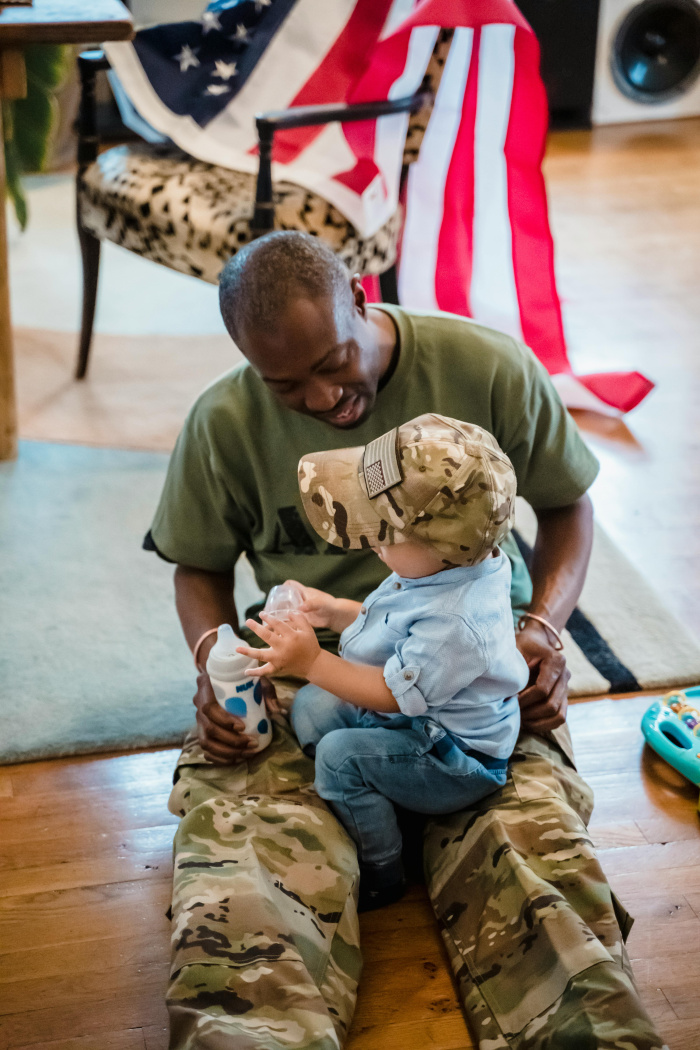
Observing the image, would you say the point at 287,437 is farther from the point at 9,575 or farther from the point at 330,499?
the point at 9,575

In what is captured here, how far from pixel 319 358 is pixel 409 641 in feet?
1.02

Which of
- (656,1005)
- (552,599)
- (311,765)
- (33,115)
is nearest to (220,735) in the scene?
(311,765)

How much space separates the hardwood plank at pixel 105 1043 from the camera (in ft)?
3.67

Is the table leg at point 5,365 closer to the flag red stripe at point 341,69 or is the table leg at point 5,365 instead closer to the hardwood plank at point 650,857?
the flag red stripe at point 341,69

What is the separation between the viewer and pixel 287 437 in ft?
4.29

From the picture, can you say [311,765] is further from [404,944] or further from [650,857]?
[650,857]

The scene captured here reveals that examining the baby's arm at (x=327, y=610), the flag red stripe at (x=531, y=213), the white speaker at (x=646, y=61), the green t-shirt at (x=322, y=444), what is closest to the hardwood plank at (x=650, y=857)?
the green t-shirt at (x=322, y=444)

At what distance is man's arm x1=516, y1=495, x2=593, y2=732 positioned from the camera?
1271mm

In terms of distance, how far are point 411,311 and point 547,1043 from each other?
82 centimetres

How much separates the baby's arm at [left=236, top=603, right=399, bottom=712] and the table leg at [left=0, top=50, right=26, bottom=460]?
4.24ft

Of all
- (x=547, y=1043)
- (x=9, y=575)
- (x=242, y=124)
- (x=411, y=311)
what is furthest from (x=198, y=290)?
(x=547, y=1043)

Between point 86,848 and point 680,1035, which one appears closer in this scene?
point 680,1035

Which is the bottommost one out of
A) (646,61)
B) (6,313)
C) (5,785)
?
(5,785)

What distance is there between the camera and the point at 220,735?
4.10 feet
